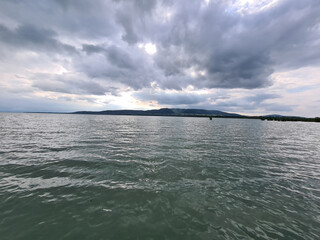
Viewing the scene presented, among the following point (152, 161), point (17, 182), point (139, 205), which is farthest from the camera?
point (152, 161)

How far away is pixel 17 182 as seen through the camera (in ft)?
32.6

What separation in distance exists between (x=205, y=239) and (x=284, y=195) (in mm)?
7453

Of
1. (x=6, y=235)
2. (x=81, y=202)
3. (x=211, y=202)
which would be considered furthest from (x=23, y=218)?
(x=211, y=202)

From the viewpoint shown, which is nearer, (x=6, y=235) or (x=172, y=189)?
(x=6, y=235)

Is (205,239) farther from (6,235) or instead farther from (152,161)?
(152,161)

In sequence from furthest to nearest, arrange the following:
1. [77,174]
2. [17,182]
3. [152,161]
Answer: [152,161]
[77,174]
[17,182]

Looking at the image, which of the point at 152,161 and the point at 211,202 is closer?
the point at 211,202

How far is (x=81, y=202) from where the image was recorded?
7.97m

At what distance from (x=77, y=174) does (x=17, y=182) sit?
12.6 ft

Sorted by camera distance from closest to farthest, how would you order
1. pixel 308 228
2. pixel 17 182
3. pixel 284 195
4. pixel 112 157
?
pixel 308 228 → pixel 284 195 → pixel 17 182 → pixel 112 157

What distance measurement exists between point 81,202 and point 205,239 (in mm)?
7060

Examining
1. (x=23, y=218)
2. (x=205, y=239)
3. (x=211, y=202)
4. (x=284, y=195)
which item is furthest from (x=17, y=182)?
(x=284, y=195)

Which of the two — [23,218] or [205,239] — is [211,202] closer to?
[205,239]

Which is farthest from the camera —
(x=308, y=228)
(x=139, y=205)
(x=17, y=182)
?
(x=17, y=182)
